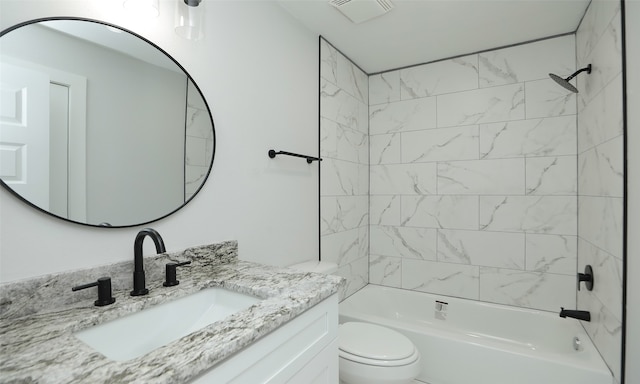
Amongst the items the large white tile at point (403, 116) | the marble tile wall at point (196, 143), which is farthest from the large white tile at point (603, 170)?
the marble tile wall at point (196, 143)

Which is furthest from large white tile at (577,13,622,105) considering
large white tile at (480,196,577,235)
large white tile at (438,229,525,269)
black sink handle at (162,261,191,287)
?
black sink handle at (162,261,191,287)

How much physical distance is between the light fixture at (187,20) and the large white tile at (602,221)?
2078 millimetres

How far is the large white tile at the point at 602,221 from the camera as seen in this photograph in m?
1.47

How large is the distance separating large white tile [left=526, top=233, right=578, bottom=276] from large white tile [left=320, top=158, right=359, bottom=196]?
1371 mm

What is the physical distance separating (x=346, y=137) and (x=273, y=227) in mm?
1098

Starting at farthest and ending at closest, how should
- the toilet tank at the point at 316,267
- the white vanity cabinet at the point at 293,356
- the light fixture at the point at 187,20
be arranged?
the toilet tank at the point at 316,267, the light fixture at the point at 187,20, the white vanity cabinet at the point at 293,356

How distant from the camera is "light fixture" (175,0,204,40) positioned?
1.29m

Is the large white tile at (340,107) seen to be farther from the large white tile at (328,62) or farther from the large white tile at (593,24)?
the large white tile at (593,24)

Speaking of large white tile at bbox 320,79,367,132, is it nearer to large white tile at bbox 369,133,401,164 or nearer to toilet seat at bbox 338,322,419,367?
large white tile at bbox 369,133,401,164

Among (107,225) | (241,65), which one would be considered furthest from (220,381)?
(241,65)

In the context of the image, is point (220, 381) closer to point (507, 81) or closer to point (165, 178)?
point (165, 178)

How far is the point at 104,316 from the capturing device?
889mm

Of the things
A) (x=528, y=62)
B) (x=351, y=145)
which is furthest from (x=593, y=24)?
(x=351, y=145)

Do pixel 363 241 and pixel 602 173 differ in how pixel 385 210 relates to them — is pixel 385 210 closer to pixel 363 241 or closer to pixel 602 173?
pixel 363 241
